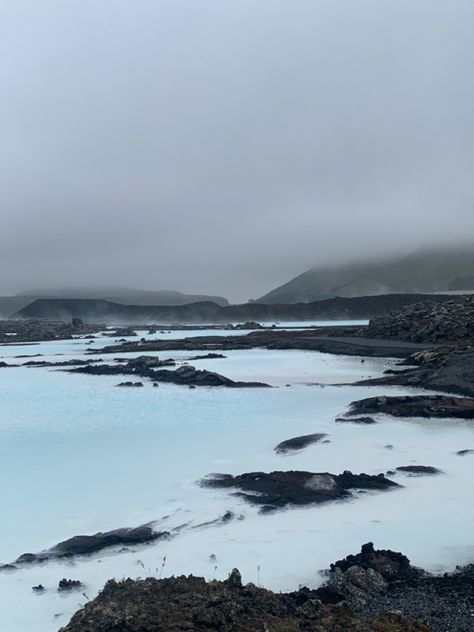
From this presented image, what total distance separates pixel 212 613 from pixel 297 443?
18.6 ft

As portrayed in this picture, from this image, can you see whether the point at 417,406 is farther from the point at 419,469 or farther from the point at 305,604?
the point at 305,604

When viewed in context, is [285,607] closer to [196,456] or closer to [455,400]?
[196,456]

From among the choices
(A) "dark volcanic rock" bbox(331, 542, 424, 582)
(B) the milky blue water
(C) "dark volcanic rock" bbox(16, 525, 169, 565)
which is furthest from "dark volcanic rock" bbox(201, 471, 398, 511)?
(A) "dark volcanic rock" bbox(331, 542, 424, 582)

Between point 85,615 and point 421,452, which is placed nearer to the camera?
point 85,615

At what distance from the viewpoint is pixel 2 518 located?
590 cm

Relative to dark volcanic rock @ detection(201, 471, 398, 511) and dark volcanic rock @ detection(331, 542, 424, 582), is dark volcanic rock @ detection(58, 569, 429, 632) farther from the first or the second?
dark volcanic rock @ detection(201, 471, 398, 511)

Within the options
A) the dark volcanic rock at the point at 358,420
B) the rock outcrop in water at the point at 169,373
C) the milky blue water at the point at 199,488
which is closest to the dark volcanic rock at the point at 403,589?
the milky blue water at the point at 199,488

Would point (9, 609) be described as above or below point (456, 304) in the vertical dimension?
below

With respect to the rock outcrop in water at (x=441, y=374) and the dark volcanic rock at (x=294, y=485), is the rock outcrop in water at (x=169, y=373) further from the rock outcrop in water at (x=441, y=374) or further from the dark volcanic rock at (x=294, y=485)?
the dark volcanic rock at (x=294, y=485)

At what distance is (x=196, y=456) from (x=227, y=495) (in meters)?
1.95

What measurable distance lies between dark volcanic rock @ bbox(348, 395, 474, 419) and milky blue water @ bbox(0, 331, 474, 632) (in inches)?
19.9

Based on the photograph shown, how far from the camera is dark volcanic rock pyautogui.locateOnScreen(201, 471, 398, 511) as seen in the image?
6203 millimetres

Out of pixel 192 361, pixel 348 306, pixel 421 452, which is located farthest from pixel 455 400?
pixel 348 306

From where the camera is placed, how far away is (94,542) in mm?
5094
